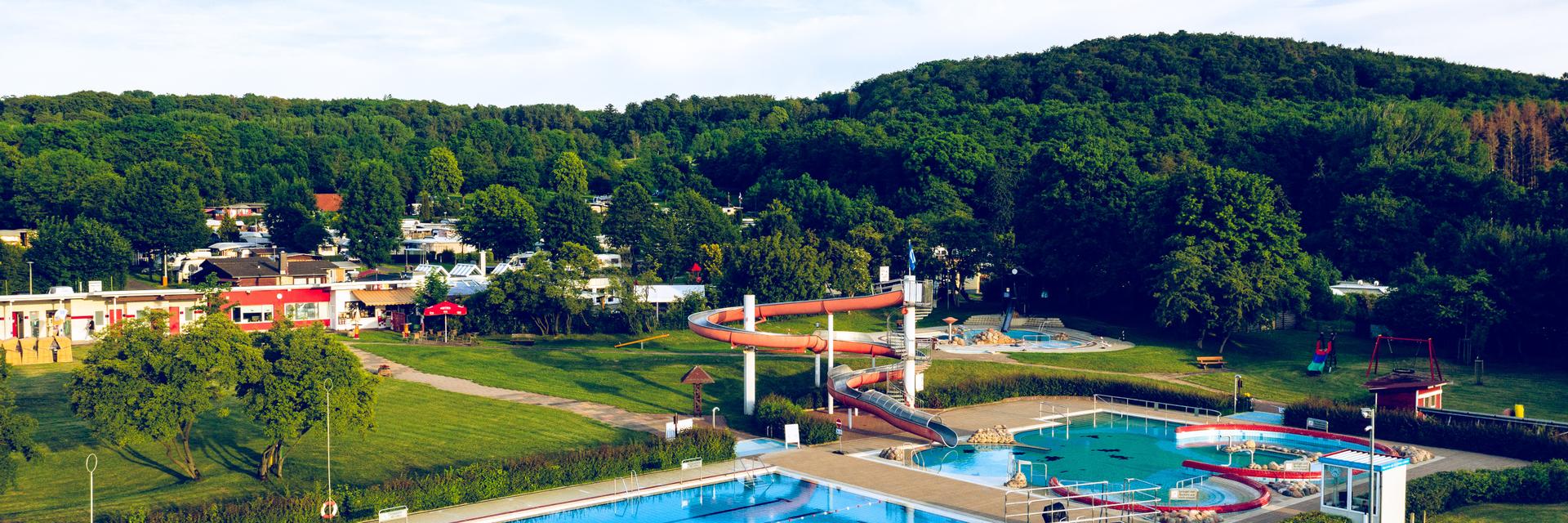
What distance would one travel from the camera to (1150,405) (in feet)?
170

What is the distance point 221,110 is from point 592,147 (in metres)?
51.3

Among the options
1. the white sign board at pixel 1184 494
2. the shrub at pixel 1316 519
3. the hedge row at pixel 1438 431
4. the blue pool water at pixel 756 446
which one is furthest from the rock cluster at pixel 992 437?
the shrub at pixel 1316 519

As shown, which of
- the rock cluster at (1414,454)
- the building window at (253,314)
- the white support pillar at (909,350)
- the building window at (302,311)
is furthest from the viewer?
the building window at (302,311)

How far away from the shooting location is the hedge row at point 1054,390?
167 feet

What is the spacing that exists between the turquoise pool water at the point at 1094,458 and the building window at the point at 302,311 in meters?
38.2

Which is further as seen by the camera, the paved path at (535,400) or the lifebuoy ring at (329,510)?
the paved path at (535,400)

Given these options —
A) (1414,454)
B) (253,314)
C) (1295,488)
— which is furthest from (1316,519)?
(253,314)

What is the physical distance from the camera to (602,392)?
50844mm

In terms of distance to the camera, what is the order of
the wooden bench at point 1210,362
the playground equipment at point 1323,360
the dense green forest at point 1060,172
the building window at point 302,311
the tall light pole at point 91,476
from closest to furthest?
the tall light pole at point 91,476 < the playground equipment at point 1323,360 < the wooden bench at point 1210,362 < the dense green forest at point 1060,172 < the building window at point 302,311

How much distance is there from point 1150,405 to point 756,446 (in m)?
18.3

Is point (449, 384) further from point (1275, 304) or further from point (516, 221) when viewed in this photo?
point (516, 221)

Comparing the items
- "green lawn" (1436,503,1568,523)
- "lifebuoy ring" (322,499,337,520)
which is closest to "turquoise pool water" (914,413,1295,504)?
"green lawn" (1436,503,1568,523)

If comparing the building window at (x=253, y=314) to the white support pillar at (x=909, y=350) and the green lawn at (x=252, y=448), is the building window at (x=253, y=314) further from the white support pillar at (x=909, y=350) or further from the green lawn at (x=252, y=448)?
the white support pillar at (x=909, y=350)

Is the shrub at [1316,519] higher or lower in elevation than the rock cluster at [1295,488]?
higher
